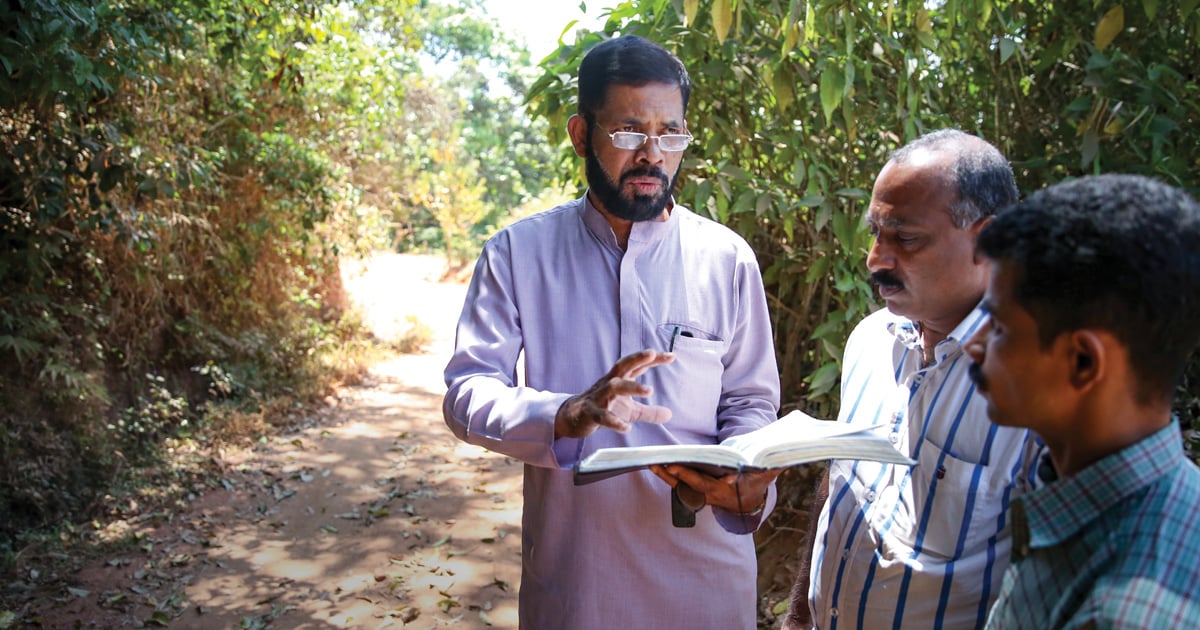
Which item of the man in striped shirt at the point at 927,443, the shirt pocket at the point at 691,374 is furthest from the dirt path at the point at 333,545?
the man in striped shirt at the point at 927,443

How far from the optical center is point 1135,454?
1104 millimetres

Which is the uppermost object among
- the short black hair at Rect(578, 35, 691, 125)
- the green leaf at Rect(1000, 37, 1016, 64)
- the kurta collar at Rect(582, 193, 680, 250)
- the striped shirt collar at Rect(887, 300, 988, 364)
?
the green leaf at Rect(1000, 37, 1016, 64)

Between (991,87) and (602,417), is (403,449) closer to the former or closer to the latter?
(991,87)

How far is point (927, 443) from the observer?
1.72 m

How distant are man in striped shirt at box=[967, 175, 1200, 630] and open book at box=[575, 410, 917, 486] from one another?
0.33m

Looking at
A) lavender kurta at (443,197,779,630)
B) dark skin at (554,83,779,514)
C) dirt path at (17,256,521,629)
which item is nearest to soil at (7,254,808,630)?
dirt path at (17,256,521,629)

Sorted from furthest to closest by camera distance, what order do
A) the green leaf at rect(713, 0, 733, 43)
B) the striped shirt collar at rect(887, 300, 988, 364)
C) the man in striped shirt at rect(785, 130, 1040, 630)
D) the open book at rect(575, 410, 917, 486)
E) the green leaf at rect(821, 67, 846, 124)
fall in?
the green leaf at rect(821, 67, 846, 124) → the green leaf at rect(713, 0, 733, 43) → the striped shirt collar at rect(887, 300, 988, 364) → the man in striped shirt at rect(785, 130, 1040, 630) → the open book at rect(575, 410, 917, 486)

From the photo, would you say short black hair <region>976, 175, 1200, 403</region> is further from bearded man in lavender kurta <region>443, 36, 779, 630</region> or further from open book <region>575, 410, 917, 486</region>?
bearded man in lavender kurta <region>443, 36, 779, 630</region>

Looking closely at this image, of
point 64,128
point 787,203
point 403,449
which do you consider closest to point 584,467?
point 787,203

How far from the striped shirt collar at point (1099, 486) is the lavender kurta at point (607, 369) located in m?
0.86

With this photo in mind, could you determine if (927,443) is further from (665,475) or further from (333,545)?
(333,545)

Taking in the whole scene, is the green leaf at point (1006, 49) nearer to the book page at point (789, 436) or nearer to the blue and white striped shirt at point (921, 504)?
the blue and white striped shirt at point (921, 504)

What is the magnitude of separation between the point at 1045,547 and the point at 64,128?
545 cm

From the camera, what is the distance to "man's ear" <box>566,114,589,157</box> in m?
2.25
